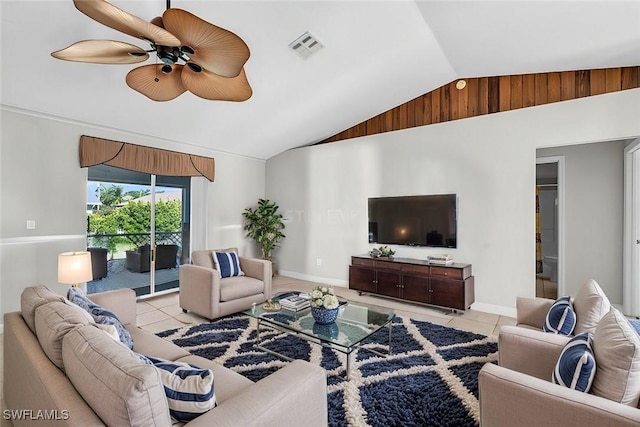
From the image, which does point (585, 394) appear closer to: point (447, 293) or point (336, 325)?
point (336, 325)

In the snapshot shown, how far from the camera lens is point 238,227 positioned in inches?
225

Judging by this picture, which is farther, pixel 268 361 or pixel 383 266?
pixel 383 266

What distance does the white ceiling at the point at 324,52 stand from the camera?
2484mm

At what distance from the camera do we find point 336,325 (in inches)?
99.8

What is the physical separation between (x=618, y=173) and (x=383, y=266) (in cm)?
316

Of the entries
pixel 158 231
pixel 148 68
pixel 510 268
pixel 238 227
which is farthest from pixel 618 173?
pixel 158 231

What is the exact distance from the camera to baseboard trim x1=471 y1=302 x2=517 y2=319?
3.71 metres

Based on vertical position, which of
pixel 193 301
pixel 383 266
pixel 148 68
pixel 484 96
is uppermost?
pixel 484 96

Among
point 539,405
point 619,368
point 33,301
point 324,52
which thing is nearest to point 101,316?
point 33,301

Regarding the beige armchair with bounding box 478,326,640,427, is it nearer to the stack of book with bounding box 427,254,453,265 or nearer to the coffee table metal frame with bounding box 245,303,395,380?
the coffee table metal frame with bounding box 245,303,395,380

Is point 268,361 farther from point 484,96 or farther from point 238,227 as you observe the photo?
point 484,96

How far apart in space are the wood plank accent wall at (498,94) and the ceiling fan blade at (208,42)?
337 centimetres

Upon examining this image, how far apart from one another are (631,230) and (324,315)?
3.81m

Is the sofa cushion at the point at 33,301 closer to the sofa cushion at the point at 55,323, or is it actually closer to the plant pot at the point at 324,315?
the sofa cushion at the point at 55,323
